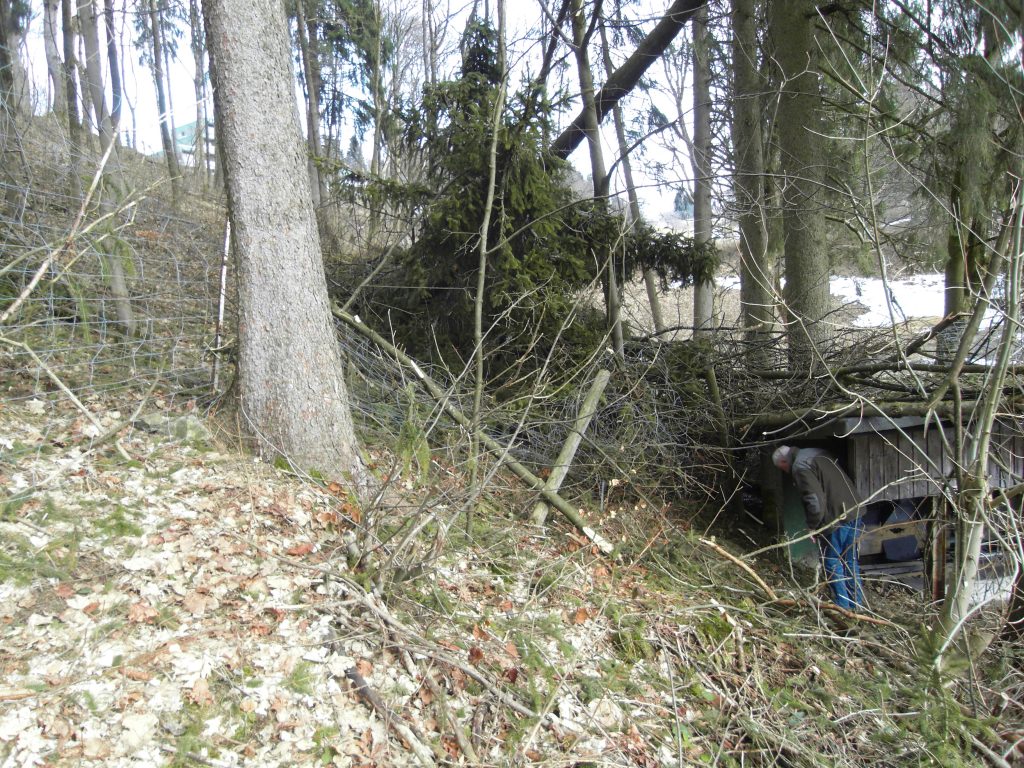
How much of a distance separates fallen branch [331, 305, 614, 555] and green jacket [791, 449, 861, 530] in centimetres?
187

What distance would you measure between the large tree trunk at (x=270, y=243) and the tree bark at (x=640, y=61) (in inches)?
158

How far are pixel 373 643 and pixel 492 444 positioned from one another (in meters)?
2.46

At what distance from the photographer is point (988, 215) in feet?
22.9

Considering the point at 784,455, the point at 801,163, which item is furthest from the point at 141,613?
the point at 801,163

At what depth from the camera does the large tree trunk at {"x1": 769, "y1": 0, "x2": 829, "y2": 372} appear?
28.0 feet

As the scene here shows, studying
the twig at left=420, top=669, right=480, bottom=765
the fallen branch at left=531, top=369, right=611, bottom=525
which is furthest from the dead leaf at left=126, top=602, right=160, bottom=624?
the fallen branch at left=531, top=369, right=611, bottom=525

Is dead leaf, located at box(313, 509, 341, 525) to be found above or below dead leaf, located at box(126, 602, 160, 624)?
above

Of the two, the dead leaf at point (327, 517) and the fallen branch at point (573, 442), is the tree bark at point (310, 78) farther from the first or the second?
the dead leaf at point (327, 517)

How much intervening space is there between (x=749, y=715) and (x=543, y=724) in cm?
132

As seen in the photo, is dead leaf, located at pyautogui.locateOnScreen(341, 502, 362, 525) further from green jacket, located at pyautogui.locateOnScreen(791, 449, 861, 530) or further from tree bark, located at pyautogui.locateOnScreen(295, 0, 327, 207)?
tree bark, located at pyautogui.locateOnScreen(295, 0, 327, 207)

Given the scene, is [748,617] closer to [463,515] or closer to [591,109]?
[463,515]

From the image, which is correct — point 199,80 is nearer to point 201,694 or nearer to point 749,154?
point 749,154

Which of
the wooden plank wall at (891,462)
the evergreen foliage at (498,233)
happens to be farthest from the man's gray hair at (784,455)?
the evergreen foliage at (498,233)

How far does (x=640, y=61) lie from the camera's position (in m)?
8.73
